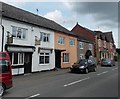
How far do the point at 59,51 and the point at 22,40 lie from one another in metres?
8.45

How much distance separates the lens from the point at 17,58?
793 inches

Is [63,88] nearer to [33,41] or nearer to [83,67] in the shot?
[83,67]

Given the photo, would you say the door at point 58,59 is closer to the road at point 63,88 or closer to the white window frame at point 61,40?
the white window frame at point 61,40

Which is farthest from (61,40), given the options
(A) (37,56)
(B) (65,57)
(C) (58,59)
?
(A) (37,56)

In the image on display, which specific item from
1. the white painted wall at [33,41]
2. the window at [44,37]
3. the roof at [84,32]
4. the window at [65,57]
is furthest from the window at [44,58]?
the roof at [84,32]

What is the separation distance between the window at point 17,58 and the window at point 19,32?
6.08ft

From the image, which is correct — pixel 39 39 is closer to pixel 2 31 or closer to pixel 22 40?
pixel 22 40

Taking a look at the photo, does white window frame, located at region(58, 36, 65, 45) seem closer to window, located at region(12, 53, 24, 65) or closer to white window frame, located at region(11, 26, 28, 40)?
white window frame, located at region(11, 26, 28, 40)

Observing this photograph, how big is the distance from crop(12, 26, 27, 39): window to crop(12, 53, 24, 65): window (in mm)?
1853

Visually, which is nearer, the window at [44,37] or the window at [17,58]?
the window at [17,58]

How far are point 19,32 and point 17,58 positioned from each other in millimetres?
2711

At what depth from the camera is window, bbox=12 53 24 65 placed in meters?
19.7

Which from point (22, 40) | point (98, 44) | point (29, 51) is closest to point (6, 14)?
point (22, 40)

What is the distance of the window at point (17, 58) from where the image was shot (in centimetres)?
1971
